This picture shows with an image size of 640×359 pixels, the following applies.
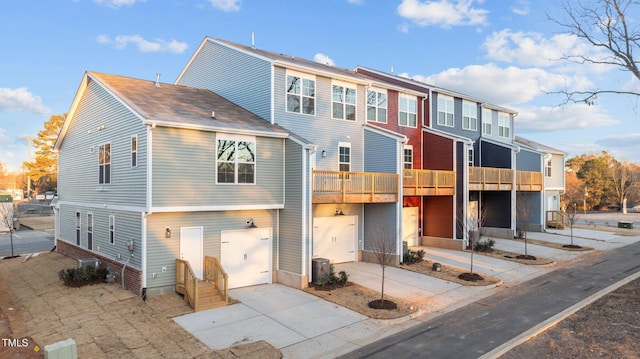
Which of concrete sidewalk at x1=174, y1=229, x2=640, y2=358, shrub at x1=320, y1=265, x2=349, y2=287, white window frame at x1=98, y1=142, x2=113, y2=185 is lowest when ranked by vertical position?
concrete sidewalk at x1=174, y1=229, x2=640, y2=358

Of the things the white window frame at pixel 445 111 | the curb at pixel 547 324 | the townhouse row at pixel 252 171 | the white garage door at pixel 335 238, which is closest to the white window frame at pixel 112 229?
the townhouse row at pixel 252 171

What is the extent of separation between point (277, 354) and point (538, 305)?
892 centimetres

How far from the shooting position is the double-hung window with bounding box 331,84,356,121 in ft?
64.3

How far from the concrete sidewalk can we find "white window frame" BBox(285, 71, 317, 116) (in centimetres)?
753

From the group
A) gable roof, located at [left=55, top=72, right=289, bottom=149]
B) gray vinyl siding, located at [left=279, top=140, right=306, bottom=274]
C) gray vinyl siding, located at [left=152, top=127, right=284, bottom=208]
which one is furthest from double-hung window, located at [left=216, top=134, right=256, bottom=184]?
gray vinyl siding, located at [left=279, top=140, right=306, bottom=274]

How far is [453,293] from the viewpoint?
14.8 m

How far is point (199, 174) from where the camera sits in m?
14.1

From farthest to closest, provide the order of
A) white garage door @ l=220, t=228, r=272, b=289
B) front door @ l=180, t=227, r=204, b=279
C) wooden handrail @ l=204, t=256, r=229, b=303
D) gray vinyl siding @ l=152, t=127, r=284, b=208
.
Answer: white garage door @ l=220, t=228, r=272, b=289
front door @ l=180, t=227, r=204, b=279
gray vinyl siding @ l=152, t=127, r=284, b=208
wooden handrail @ l=204, t=256, r=229, b=303

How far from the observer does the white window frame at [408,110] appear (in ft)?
75.6

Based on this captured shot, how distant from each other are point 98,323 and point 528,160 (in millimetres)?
29742

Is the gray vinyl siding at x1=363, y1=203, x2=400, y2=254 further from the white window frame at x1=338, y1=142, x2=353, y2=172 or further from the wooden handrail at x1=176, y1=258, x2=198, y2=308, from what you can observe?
the wooden handrail at x1=176, y1=258, x2=198, y2=308

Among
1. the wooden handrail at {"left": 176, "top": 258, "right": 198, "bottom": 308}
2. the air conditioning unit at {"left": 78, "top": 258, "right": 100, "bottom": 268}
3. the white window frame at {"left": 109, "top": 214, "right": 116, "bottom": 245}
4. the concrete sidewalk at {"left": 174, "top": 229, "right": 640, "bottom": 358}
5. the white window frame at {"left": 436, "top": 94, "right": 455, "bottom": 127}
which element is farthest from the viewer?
the white window frame at {"left": 436, "top": 94, "right": 455, "bottom": 127}

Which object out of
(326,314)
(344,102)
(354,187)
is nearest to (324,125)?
(344,102)

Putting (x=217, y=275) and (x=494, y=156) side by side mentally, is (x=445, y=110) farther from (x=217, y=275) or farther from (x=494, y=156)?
(x=217, y=275)
